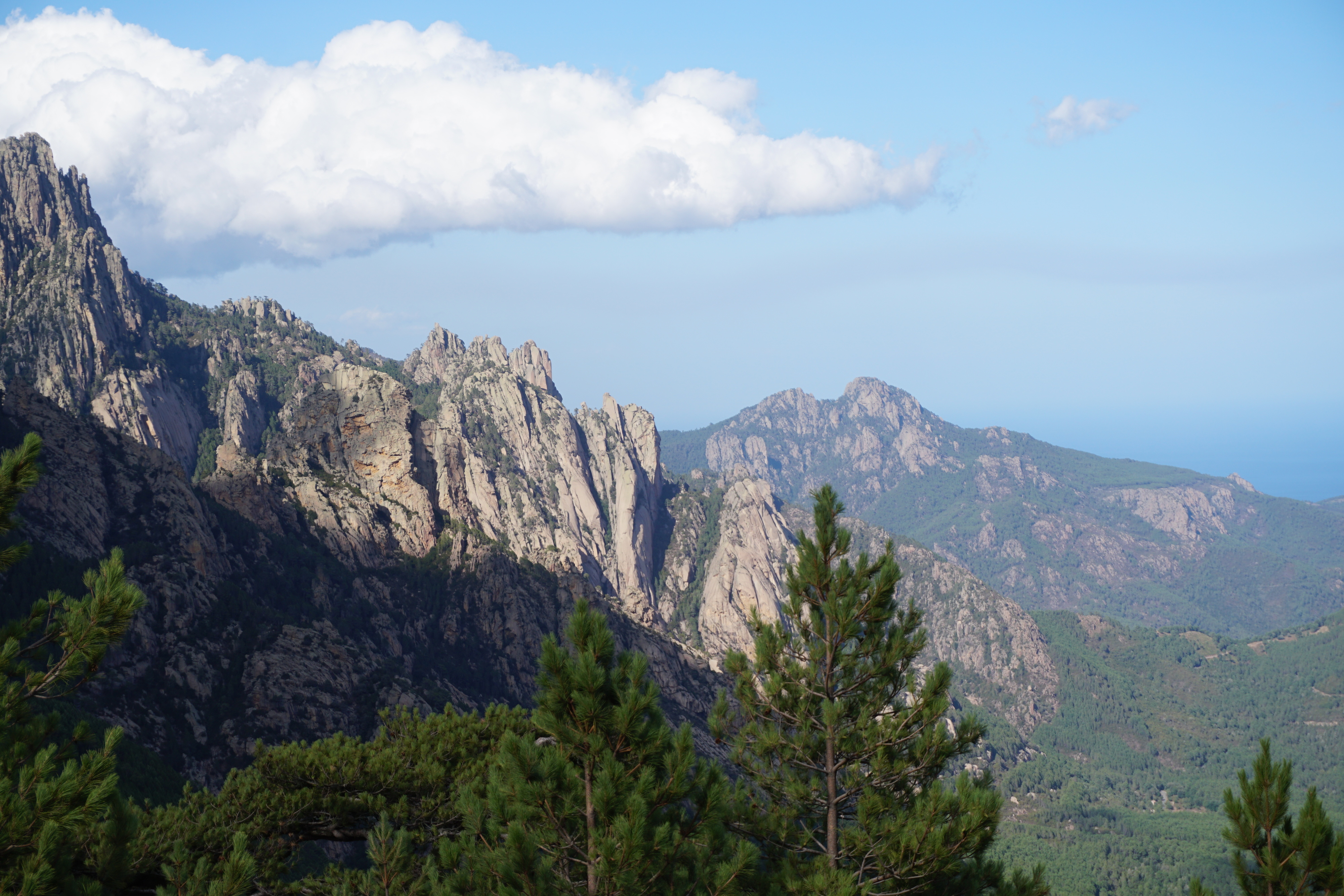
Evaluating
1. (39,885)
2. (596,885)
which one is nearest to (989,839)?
(596,885)

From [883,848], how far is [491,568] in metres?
142

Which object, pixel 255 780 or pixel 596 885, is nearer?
pixel 596 885

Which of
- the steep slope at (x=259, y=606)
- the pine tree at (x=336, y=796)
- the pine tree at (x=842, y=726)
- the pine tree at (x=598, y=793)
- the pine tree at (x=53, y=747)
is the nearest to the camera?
the pine tree at (x=53, y=747)

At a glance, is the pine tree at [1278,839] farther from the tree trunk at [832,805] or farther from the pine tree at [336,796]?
the pine tree at [336,796]

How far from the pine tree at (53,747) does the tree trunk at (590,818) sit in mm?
9144

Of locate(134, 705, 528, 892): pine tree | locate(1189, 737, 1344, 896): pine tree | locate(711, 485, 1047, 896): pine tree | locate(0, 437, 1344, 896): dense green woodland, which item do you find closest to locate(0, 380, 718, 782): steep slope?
locate(134, 705, 528, 892): pine tree

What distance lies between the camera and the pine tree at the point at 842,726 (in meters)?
23.5

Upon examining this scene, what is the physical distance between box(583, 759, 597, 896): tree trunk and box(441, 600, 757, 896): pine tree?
3cm

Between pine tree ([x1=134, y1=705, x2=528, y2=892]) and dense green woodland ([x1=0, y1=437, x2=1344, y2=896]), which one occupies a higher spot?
dense green woodland ([x1=0, y1=437, x2=1344, y2=896])

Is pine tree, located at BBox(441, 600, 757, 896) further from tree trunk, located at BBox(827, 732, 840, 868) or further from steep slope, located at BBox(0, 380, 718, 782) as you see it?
steep slope, located at BBox(0, 380, 718, 782)

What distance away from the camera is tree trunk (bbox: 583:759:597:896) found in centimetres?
1909

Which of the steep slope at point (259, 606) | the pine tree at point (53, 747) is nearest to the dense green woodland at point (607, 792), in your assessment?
the pine tree at point (53, 747)

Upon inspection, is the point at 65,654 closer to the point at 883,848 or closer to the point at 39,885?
the point at 39,885

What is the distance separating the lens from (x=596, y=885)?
19094mm
